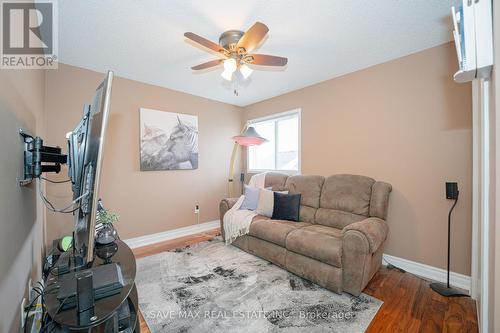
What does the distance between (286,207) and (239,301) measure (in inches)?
53.3

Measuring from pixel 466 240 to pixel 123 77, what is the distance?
469 cm

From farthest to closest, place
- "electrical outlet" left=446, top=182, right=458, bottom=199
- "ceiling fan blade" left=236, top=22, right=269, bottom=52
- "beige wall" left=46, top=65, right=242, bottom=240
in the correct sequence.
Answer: "beige wall" left=46, top=65, right=242, bottom=240, "electrical outlet" left=446, top=182, right=458, bottom=199, "ceiling fan blade" left=236, top=22, right=269, bottom=52

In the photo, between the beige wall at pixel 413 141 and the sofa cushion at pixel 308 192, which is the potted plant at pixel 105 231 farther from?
the beige wall at pixel 413 141

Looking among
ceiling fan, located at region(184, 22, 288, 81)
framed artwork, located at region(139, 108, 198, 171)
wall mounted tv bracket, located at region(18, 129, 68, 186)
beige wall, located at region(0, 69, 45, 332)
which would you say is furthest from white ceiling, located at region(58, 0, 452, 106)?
wall mounted tv bracket, located at region(18, 129, 68, 186)

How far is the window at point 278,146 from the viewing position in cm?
381

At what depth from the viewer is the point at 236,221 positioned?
2938 mm

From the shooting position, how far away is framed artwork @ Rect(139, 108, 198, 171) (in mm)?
3318

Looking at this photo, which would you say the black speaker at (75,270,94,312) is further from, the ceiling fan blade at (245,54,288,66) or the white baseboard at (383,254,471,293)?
the white baseboard at (383,254,471,293)

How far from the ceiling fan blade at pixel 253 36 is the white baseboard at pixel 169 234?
3.06 metres

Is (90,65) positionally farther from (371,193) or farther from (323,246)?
(371,193)

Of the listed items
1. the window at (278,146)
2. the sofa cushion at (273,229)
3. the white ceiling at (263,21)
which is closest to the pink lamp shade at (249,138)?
the window at (278,146)

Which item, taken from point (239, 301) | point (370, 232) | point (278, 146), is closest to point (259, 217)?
point (239, 301)

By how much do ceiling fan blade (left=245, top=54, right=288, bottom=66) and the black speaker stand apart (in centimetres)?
201

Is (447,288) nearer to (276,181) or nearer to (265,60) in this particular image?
(276,181)
